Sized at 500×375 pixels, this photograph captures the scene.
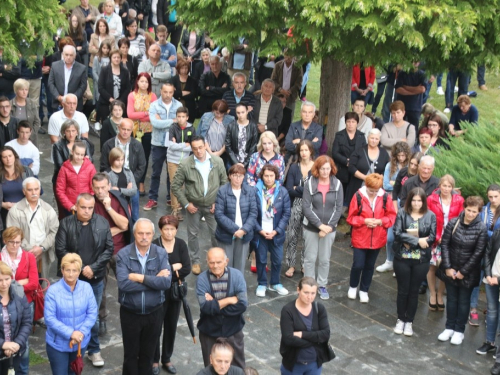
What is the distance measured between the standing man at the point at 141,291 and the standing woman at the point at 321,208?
3.02m

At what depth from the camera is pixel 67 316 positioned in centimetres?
891

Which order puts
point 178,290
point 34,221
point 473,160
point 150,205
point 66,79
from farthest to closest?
point 66,79 < point 150,205 < point 473,160 < point 34,221 < point 178,290

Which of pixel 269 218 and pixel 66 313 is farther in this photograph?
pixel 269 218

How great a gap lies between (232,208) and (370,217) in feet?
6.07

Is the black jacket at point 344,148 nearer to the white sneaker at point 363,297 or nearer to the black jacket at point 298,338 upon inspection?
the white sneaker at point 363,297

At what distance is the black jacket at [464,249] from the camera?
10766 mm

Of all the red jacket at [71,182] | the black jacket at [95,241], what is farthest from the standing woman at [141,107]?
the black jacket at [95,241]

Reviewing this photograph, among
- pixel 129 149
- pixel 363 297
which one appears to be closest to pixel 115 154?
pixel 129 149

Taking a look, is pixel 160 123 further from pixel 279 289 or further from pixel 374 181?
pixel 374 181

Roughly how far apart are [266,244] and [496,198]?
10.2 ft

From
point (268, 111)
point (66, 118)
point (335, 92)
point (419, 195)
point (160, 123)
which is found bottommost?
point (160, 123)

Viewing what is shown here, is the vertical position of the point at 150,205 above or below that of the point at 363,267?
below

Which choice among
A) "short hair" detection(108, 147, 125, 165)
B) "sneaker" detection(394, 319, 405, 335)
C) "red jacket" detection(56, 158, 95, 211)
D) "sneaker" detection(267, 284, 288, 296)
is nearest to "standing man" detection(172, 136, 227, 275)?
"short hair" detection(108, 147, 125, 165)

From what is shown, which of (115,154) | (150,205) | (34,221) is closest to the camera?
(34,221)
